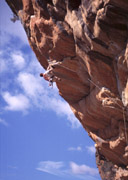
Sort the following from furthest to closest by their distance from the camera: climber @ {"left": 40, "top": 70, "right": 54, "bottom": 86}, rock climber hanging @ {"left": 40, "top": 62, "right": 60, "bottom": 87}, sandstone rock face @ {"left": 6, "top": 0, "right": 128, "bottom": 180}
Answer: climber @ {"left": 40, "top": 70, "right": 54, "bottom": 86} < rock climber hanging @ {"left": 40, "top": 62, "right": 60, "bottom": 87} < sandstone rock face @ {"left": 6, "top": 0, "right": 128, "bottom": 180}

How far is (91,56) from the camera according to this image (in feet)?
30.6

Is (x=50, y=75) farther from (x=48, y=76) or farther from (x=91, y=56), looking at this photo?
(x=91, y=56)

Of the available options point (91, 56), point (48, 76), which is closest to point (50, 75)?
point (48, 76)

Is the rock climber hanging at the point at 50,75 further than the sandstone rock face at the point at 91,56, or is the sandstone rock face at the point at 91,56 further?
the rock climber hanging at the point at 50,75

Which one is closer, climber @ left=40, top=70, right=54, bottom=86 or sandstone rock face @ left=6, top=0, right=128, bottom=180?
sandstone rock face @ left=6, top=0, right=128, bottom=180

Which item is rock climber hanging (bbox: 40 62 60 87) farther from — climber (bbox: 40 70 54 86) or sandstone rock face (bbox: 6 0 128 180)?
sandstone rock face (bbox: 6 0 128 180)

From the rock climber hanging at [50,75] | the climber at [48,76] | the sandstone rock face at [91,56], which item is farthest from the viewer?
the climber at [48,76]

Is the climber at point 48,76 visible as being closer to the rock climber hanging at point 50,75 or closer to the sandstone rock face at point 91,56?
the rock climber hanging at point 50,75

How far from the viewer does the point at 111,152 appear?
1380 cm

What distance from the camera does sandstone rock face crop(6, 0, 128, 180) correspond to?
7.89 metres

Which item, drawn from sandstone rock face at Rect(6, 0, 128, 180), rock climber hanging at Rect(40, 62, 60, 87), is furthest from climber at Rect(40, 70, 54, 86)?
sandstone rock face at Rect(6, 0, 128, 180)

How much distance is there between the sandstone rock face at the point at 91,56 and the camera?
25.9ft

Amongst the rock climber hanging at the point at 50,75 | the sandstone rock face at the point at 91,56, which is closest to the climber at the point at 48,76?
the rock climber hanging at the point at 50,75

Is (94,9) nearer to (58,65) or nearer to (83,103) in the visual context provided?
(58,65)
